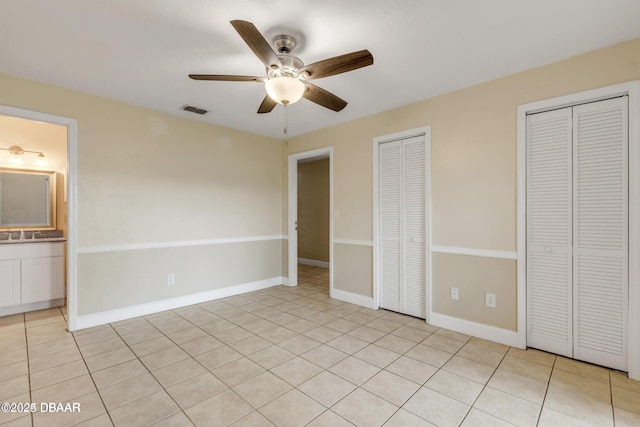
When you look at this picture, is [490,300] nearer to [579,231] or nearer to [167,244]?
[579,231]

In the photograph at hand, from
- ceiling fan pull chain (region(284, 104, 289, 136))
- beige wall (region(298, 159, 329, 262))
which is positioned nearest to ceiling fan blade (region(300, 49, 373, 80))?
ceiling fan pull chain (region(284, 104, 289, 136))

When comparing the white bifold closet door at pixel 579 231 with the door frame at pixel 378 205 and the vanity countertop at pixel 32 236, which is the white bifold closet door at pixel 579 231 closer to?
the door frame at pixel 378 205

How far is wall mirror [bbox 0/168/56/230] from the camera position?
3.82 m

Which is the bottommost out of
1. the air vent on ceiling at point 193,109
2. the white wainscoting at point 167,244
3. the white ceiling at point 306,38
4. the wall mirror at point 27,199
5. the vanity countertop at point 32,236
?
the white wainscoting at point 167,244

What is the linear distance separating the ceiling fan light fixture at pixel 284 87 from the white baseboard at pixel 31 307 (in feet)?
13.3

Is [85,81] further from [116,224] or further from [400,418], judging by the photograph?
[400,418]

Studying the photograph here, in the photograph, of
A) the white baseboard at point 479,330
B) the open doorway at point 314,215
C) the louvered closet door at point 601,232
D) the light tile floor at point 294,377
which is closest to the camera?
the light tile floor at point 294,377

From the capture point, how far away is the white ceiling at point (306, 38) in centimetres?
178

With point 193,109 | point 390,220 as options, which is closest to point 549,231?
point 390,220

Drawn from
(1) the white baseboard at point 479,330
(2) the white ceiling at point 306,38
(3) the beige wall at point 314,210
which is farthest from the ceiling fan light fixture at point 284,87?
(3) the beige wall at point 314,210

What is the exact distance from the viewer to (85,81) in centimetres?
276

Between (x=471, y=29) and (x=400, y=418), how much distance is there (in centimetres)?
256

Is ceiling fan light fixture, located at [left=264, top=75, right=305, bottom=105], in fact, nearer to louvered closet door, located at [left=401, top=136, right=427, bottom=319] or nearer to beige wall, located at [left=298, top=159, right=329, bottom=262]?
louvered closet door, located at [left=401, top=136, right=427, bottom=319]

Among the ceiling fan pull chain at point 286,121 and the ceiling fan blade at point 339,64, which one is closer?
the ceiling fan blade at point 339,64
